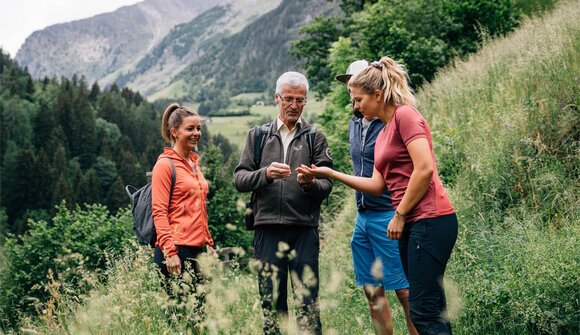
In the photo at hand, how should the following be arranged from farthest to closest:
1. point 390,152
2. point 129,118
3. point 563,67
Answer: point 129,118, point 563,67, point 390,152

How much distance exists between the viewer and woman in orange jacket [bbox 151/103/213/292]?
3.97 meters

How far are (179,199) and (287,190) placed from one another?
87 cm

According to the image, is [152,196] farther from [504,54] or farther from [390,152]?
[504,54]

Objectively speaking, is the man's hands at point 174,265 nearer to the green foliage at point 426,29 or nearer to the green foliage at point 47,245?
the green foliage at point 426,29

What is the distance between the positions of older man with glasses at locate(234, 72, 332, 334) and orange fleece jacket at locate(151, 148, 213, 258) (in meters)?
0.43

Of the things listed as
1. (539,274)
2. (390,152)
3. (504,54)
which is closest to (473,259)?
(539,274)

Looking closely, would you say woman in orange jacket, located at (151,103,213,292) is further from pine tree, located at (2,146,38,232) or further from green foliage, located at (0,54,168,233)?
pine tree, located at (2,146,38,232)

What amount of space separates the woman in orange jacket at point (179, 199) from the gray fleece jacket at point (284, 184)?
1.42ft

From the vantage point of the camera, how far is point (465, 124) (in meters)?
7.56

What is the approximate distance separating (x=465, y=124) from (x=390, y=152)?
480 centimetres

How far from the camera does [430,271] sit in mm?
2979

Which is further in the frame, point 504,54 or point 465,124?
point 504,54

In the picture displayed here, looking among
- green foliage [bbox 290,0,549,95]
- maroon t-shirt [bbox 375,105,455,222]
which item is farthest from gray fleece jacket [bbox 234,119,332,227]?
green foliage [bbox 290,0,549,95]

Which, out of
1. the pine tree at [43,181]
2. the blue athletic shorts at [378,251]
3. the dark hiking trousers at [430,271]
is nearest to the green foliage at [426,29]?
the blue athletic shorts at [378,251]
